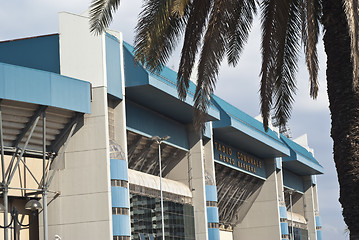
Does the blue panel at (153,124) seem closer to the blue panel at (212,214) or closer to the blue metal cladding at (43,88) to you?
the blue panel at (212,214)

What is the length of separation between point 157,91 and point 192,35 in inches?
1109

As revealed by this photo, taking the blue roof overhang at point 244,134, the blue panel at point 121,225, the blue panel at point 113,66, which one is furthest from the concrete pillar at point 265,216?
the blue panel at point 113,66

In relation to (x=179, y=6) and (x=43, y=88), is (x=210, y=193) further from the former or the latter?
(x=179, y=6)

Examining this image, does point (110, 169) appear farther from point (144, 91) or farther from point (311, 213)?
point (311, 213)

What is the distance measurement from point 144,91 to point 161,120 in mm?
6900

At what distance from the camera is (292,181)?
8900 cm

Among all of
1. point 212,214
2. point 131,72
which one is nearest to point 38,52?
point 131,72

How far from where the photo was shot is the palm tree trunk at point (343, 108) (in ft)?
47.6

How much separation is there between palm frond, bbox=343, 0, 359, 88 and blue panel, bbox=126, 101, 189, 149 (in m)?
32.6

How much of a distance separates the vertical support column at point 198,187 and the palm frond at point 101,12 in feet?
122

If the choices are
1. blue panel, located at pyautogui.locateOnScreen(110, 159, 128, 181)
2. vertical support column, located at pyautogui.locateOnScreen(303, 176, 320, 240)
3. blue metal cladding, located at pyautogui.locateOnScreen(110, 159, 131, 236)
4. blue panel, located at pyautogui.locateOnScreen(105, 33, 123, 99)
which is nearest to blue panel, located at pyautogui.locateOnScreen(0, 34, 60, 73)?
blue panel, located at pyautogui.locateOnScreen(105, 33, 123, 99)

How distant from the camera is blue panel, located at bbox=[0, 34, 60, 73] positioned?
4147 centimetres

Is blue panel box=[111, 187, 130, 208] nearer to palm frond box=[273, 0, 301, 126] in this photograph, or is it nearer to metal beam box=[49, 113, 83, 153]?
metal beam box=[49, 113, 83, 153]

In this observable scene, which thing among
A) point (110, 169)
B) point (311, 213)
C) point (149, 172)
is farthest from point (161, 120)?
point (311, 213)
